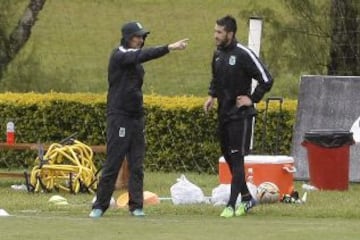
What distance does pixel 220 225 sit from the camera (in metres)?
10.5

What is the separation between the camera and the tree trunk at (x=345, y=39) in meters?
17.2

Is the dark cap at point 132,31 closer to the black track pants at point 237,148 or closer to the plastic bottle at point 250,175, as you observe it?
the black track pants at point 237,148

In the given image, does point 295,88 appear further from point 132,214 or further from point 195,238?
point 195,238

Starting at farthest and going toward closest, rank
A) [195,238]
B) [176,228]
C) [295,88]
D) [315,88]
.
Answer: [295,88] < [315,88] < [176,228] < [195,238]

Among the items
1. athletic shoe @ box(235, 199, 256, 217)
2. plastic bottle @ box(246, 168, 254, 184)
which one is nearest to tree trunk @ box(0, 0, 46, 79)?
plastic bottle @ box(246, 168, 254, 184)

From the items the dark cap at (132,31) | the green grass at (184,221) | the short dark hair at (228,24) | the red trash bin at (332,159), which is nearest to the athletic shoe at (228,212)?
the green grass at (184,221)

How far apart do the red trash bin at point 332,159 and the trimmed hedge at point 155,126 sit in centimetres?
210

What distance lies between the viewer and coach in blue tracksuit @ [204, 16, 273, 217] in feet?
37.1

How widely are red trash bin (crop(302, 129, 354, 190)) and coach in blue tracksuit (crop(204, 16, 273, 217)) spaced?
3.09 m

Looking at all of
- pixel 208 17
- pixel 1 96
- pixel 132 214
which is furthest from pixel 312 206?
pixel 208 17

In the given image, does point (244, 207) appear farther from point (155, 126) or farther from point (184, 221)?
point (155, 126)

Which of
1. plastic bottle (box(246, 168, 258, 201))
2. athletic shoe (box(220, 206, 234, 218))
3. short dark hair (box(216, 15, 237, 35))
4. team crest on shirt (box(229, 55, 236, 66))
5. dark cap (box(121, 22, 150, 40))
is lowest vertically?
athletic shoe (box(220, 206, 234, 218))

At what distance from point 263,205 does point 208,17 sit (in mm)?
12607

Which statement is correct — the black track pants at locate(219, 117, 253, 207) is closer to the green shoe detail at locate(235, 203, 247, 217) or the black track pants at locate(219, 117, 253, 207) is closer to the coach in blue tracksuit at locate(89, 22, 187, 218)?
the green shoe detail at locate(235, 203, 247, 217)
